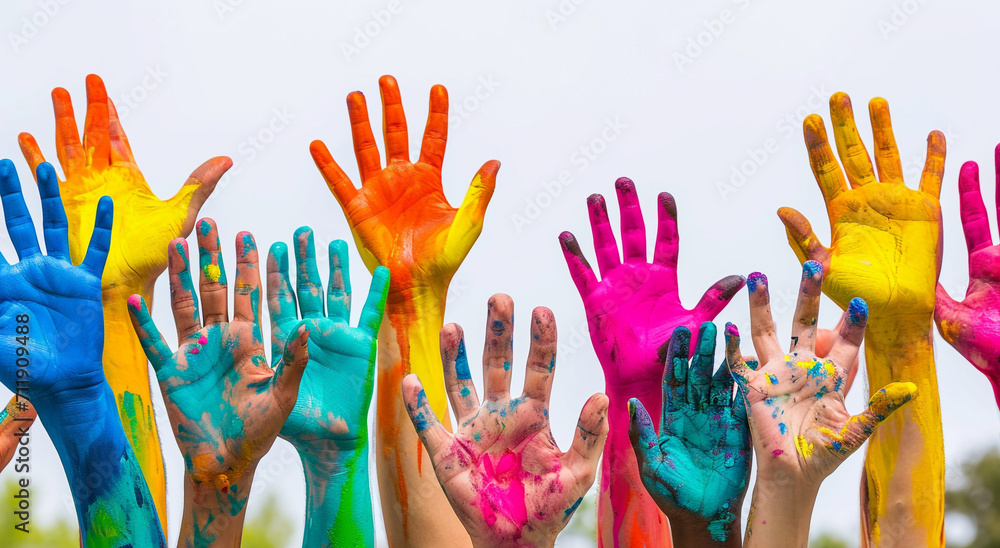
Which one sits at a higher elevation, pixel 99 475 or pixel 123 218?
pixel 123 218

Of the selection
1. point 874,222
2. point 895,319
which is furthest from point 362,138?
point 895,319

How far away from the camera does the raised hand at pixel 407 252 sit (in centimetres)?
322

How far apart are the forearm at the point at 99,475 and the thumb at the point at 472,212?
124 cm

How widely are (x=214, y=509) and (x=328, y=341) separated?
577mm

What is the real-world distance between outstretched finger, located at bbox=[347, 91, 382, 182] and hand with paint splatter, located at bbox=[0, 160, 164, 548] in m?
1.08

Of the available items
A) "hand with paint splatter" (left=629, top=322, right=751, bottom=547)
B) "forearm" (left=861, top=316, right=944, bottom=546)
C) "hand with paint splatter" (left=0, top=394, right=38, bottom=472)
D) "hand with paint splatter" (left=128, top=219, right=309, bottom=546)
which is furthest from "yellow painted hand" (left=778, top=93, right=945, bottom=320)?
"hand with paint splatter" (left=0, top=394, right=38, bottom=472)

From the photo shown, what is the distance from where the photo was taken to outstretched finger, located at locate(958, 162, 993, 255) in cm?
359

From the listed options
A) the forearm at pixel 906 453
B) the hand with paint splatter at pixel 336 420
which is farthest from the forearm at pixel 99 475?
the forearm at pixel 906 453

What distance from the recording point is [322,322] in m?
3.00

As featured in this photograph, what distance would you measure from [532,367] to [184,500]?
41.1 inches

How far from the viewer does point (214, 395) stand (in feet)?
8.92

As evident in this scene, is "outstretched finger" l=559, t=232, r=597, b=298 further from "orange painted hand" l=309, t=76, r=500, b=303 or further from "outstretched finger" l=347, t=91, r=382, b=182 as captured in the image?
"outstretched finger" l=347, t=91, r=382, b=182

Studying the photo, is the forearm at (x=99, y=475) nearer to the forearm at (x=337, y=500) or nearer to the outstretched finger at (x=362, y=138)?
the forearm at (x=337, y=500)

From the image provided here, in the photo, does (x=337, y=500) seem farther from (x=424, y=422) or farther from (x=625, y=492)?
(x=625, y=492)
